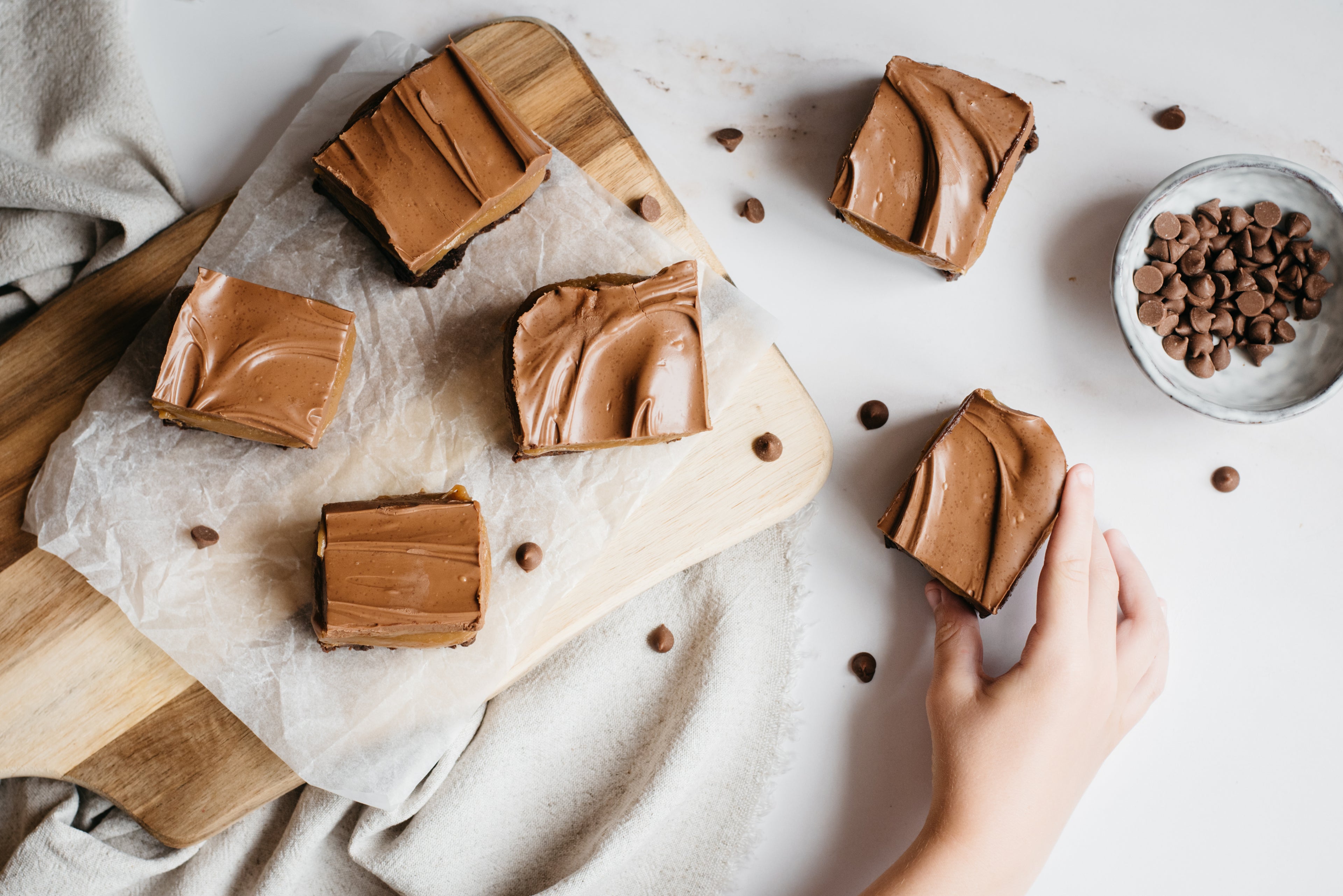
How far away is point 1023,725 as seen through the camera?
9.23 ft

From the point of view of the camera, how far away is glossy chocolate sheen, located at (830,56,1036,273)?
9.12ft

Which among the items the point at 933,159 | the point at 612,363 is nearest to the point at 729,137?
the point at 933,159

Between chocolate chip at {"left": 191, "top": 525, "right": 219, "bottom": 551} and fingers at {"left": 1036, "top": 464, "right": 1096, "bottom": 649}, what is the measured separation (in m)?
2.71

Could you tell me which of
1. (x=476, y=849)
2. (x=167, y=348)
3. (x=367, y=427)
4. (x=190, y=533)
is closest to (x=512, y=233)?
(x=367, y=427)

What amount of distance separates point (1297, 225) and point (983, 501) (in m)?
1.50

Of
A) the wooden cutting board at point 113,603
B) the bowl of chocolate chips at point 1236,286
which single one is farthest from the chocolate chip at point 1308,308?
the wooden cutting board at point 113,603

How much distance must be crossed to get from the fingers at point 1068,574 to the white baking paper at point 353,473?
Answer: 3.87 feet

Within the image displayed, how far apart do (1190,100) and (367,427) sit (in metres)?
3.19

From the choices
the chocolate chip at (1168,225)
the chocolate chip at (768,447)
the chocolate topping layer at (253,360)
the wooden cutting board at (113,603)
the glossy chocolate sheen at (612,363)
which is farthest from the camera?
the chocolate chip at (1168,225)

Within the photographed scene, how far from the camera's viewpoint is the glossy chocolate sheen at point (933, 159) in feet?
9.12

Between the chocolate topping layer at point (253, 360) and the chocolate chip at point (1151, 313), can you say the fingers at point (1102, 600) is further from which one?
the chocolate topping layer at point (253, 360)

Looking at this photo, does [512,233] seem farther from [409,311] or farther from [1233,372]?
[1233,372]

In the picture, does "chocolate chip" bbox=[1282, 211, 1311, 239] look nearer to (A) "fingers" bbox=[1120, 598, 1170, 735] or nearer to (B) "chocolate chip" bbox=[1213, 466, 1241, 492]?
(B) "chocolate chip" bbox=[1213, 466, 1241, 492]

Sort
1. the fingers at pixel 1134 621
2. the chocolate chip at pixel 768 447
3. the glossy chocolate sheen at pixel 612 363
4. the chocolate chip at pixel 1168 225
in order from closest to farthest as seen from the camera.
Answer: the glossy chocolate sheen at pixel 612 363 → the chocolate chip at pixel 768 447 → the chocolate chip at pixel 1168 225 → the fingers at pixel 1134 621
